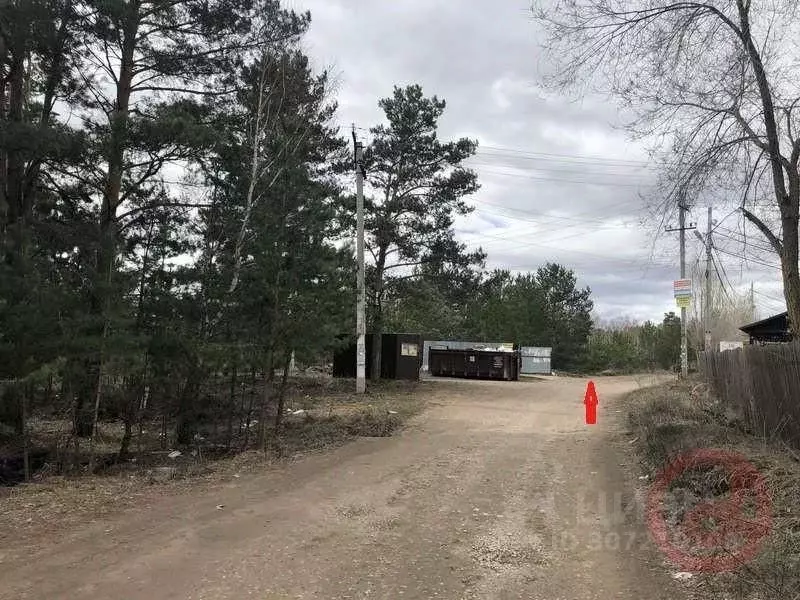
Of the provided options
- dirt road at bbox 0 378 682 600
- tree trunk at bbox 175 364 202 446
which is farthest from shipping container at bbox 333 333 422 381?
dirt road at bbox 0 378 682 600

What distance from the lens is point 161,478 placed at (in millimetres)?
9195

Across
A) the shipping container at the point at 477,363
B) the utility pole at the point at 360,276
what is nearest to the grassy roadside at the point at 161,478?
the utility pole at the point at 360,276

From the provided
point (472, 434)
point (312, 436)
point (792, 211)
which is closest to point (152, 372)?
point (312, 436)

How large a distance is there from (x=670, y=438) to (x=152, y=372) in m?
8.98

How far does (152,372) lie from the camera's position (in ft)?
37.6

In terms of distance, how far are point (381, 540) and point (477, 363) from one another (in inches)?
1045

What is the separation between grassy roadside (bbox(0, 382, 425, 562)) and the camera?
22.5 feet

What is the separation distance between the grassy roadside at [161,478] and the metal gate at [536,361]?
26.7 meters

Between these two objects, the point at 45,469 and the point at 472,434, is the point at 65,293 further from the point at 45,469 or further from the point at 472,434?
the point at 472,434

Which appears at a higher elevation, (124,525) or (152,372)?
(152,372)

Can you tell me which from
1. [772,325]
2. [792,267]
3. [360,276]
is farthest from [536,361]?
[792,267]

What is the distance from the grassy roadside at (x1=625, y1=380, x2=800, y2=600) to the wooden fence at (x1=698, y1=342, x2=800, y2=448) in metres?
0.25

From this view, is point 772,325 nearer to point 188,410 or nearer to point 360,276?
point 360,276

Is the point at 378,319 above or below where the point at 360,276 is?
below
